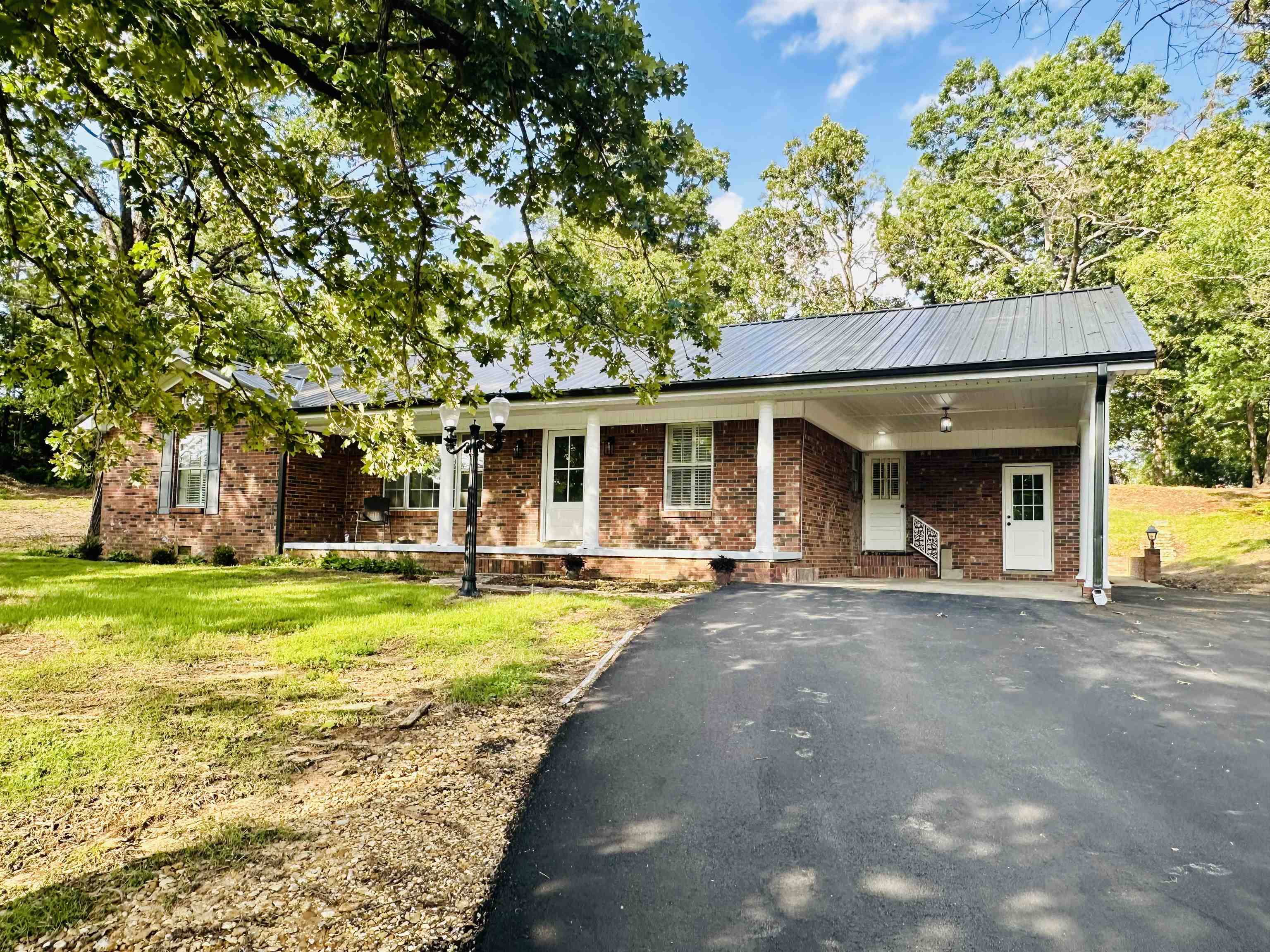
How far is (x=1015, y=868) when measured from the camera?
2.81 meters

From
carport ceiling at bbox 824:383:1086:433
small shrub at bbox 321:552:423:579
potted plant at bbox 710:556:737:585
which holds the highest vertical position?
carport ceiling at bbox 824:383:1086:433

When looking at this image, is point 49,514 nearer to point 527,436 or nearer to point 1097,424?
point 527,436

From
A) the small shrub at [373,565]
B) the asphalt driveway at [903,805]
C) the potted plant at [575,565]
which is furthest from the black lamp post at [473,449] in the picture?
the asphalt driveway at [903,805]

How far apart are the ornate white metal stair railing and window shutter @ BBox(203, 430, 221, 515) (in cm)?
1323

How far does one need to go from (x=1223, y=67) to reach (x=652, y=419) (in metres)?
8.67

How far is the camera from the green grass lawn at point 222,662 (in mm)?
3727

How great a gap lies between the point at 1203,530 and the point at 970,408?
1170cm

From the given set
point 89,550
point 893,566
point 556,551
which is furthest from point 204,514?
point 893,566

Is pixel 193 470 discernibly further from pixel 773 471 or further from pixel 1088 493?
pixel 1088 493

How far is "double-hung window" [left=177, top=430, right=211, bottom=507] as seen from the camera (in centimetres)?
1416

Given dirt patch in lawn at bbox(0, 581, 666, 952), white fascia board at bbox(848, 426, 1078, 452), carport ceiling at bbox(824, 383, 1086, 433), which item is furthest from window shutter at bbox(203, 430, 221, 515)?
white fascia board at bbox(848, 426, 1078, 452)

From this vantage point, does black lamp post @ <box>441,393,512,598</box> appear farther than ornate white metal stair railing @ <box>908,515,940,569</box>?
No

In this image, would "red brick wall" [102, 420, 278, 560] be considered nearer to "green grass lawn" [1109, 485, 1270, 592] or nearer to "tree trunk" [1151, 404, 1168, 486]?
"green grass lawn" [1109, 485, 1270, 592]

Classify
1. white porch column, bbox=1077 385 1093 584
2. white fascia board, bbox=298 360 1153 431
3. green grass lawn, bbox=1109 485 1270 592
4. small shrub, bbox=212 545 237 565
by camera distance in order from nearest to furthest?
white fascia board, bbox=298 360 1153 431 → white porch column, bbox=1077 385 1093 584 → small shrub, bbox=212 545 237 565 → green grass lawn, bbox=1109 485 1270 592
